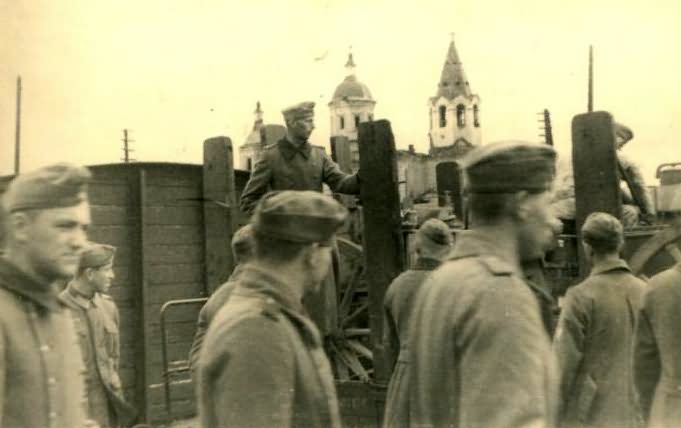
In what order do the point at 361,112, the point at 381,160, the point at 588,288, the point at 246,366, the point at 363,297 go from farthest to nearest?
1. the point at 361,112
2. the point at 363,297
3. the point at 381,160
4. the point at 588,288
5. the point at 246,366

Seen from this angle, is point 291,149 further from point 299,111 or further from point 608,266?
point 608,266

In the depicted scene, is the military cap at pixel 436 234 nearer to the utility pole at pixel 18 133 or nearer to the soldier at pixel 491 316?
the soldier at pixel 491 316

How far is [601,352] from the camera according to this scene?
5047 millimetres

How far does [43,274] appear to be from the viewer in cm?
307

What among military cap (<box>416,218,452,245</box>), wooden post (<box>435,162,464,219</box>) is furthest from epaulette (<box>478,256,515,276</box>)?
wooden post (<box>435,162,464,219</box>)

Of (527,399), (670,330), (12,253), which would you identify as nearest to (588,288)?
(670,330)

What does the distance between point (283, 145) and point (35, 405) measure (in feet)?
14.4

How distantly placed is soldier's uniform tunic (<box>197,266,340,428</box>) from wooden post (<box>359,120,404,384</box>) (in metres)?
3.94

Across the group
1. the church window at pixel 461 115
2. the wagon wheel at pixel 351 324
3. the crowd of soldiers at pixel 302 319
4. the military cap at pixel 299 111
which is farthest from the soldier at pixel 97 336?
the church window at pixel 461 115

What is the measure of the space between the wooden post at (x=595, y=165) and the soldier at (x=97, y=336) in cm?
341

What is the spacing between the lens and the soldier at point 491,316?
7.96 ft

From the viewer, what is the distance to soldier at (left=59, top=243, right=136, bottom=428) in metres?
6.15

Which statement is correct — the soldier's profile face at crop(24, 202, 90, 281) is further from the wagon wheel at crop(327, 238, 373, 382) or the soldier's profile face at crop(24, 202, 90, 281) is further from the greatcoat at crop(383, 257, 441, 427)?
the wagon wheel at crop(327, 238, 373, 382)

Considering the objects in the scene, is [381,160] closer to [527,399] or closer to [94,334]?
[94,334]
